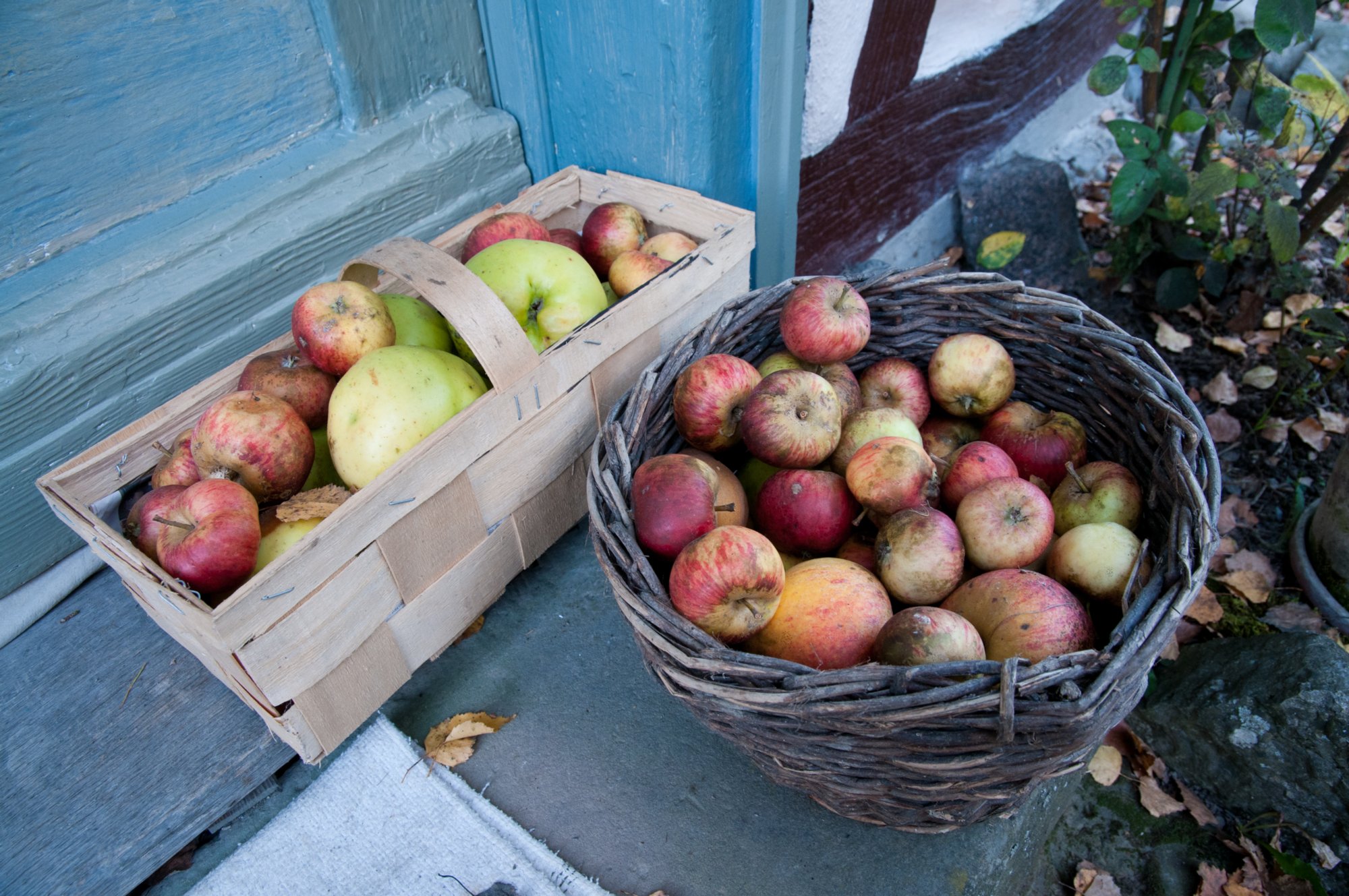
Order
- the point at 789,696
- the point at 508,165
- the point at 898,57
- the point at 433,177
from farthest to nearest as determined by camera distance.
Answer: the point at 898,57 < the point at 508,165 < the point at 433,177 < the point at 789,696

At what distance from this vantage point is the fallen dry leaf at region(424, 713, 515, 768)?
6.03 ft

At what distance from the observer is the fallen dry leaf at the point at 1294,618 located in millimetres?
2500

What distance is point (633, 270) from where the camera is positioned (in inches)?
87.7

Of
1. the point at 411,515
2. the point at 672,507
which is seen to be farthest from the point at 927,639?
the point at 411,515

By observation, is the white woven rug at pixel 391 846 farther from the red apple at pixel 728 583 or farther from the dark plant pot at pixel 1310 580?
the dark plant pot at pixel 1310 580

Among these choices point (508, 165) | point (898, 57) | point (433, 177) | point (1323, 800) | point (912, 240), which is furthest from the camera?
point (912, 240)

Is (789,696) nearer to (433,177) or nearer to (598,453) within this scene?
(598,453)

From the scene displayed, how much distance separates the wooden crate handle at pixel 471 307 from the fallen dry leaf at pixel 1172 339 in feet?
9.45

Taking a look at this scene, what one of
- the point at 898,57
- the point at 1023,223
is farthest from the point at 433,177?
the point at 1023,223

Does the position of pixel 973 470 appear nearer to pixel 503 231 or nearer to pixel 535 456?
pixel 535 456

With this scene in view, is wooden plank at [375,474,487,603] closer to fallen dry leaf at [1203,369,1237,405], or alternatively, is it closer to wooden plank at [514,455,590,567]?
wooden plank at [514,455,590,567]

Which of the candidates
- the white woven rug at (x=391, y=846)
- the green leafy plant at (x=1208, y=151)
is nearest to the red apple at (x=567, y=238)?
the white woven rug at (x=391, y=846)

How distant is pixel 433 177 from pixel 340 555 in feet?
4.90

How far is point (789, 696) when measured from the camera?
1255mm
